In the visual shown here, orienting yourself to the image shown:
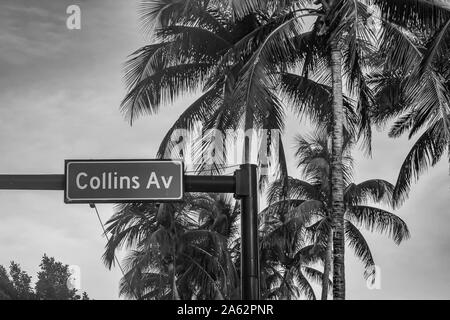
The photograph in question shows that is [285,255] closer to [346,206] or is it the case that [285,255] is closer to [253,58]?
[346,206]

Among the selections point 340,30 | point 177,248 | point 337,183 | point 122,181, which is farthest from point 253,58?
point 177,248

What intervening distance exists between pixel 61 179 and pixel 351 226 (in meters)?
24.6

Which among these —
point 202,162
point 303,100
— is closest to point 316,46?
point 303,100

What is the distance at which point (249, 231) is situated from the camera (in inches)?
361

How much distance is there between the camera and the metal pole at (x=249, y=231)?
893 cm

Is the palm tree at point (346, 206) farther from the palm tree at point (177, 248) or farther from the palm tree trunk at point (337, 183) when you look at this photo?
the palm tree trunk at point (337, 183)

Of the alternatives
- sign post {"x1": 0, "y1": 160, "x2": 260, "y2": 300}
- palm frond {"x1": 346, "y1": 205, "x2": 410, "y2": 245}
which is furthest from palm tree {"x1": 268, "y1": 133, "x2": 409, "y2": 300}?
sign post {"x1": 0, "y1": 160, "x2": 260, "y2": 300}

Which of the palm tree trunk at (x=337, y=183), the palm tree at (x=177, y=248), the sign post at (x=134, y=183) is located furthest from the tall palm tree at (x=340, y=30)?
the palm tree at (x=177, y=248)

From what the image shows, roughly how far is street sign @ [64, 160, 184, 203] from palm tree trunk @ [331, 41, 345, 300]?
33.9ft

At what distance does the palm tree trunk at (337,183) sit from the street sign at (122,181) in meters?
10.3

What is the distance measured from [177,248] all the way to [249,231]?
23966 millimetres

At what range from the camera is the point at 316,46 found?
70.3ft
